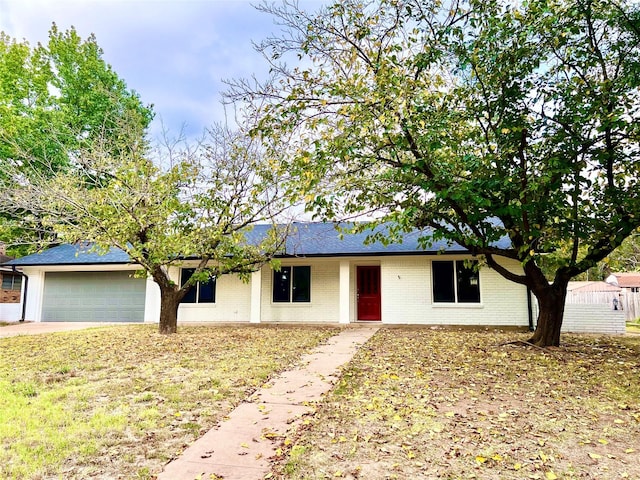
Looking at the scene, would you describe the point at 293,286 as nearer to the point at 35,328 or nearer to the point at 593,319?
the point at 35,328

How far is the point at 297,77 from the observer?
753cm

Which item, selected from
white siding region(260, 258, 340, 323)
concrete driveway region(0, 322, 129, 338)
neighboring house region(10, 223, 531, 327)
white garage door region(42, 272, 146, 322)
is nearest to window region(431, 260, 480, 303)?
neighboring house region(10, 223, 531, 327)

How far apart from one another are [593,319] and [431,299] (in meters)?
5.07

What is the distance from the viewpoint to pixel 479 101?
806 centimetres

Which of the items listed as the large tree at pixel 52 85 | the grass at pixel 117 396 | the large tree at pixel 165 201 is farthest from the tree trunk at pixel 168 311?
the large tree at pixel 52 85

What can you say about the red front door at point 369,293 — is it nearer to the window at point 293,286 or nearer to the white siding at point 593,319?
the window at point 293,286

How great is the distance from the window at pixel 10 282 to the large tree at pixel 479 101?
2155 cm

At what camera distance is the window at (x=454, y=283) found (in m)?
13.8

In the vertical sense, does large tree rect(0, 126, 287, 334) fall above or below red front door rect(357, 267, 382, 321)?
above

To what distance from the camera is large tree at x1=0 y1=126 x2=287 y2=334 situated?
34.2ft

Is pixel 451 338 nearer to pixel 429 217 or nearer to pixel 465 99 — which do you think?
pixel 429 217

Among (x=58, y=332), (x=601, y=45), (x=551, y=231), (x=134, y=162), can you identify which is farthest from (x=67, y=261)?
(x=601, y=45)

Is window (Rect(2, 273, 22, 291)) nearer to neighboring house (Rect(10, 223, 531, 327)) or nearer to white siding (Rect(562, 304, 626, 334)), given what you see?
neighboring house (Rect(10, 223, 531, 327))

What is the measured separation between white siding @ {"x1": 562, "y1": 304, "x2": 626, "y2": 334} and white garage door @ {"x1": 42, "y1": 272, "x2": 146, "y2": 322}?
15775mm
